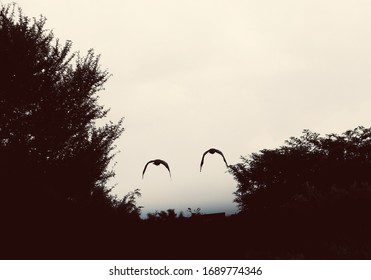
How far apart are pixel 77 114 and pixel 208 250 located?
1269cm

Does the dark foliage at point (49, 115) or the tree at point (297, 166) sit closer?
the dark foliage at point (49, 115)

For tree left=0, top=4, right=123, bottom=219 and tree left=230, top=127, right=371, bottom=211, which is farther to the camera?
tree left=230, top=127, right=371, bottom=211

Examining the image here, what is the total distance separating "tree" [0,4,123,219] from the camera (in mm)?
18531

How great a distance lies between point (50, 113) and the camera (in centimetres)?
1938

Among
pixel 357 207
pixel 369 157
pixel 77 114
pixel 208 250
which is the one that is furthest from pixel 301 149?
pixel 208 250

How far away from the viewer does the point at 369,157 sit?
36.9m

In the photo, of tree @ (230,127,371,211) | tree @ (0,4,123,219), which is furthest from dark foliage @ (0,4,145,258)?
tree @ (230,127,371,211)

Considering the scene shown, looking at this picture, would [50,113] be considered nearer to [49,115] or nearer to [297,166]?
[49,115]

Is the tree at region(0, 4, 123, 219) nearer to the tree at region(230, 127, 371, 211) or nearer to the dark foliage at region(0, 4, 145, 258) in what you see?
the dark foliage at region(0, 4, 145, 258)

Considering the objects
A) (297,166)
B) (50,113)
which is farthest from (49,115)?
(297,166)

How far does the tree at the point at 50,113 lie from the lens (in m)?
18.5

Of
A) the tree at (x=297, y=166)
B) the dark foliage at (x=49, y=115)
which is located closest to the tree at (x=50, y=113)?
the dark foliage at (x=49, y=115)

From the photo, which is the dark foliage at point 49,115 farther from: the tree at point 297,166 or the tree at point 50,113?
the tree at point 297,166

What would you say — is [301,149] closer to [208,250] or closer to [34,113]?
[34,113]
